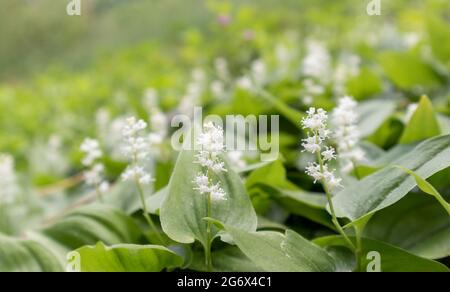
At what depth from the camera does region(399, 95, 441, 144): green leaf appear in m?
1.05

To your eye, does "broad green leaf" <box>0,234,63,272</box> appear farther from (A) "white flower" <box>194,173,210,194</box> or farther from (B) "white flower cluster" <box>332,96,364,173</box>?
(B) "white flower cluster" <box>332,96,364,173</box>

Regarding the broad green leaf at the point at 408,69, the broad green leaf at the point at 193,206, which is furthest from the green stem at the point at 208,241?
the broad green leaf at the point at 408,69

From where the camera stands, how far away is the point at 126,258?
0.81 metres

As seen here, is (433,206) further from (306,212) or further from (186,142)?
(186,142)

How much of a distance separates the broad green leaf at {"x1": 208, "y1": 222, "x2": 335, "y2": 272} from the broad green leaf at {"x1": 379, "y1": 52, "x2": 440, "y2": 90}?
1.01 m

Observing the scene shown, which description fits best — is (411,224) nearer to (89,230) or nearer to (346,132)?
(346,132)

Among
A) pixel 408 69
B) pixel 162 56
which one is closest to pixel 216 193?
pixel 408 69

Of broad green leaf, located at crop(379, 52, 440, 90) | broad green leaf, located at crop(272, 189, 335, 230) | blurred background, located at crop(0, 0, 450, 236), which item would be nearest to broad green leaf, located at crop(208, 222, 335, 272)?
broad green leaf, located at crop(272, 189, 335, 230)

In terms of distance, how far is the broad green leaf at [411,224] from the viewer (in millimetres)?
895

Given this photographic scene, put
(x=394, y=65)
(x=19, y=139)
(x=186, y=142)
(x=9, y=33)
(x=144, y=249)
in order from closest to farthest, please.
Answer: (x=144, y=249)
(x=186, y=142)
(x=394, y=65)
(x=19, y=139)
(x=9, y=33)

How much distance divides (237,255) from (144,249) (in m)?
0.16

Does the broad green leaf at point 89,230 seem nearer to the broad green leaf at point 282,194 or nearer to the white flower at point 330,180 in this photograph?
the broad green leaf at point 282,194

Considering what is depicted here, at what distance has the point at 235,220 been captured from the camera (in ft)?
2.69

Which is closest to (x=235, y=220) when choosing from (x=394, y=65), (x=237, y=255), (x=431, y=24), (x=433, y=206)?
(x=237, y=255)
